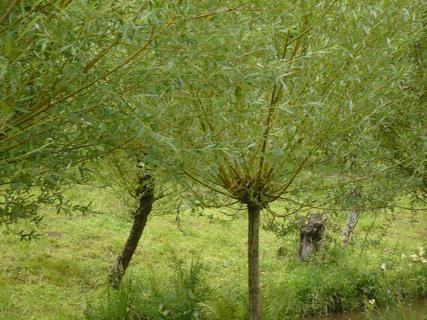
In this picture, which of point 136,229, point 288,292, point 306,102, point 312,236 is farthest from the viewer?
point 312,236

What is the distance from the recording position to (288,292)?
8.55m

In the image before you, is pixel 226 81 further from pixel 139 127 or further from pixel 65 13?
pixel 65 13

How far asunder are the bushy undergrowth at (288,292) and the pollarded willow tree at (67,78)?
454 cm

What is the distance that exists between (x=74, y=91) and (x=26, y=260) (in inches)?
331

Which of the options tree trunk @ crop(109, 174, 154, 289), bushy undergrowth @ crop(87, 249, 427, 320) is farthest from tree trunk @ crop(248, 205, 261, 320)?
tree trunk @ crop(109, 174, 154, 289)

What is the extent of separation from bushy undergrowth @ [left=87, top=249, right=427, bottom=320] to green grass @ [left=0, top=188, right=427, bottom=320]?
0.06ft

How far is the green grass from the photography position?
783 cm

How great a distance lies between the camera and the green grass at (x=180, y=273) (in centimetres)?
783

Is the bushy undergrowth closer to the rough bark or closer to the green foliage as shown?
the green foliage

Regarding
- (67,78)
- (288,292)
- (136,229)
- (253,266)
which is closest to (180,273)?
(136,229)

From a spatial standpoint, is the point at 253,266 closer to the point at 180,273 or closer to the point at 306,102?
the point at 306,102

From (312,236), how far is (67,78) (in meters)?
9.37

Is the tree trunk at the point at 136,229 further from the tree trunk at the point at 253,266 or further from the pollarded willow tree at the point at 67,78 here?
the pollarded willow tree at the point at 67,78

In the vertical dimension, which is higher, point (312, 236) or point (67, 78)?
point (312, 236)
